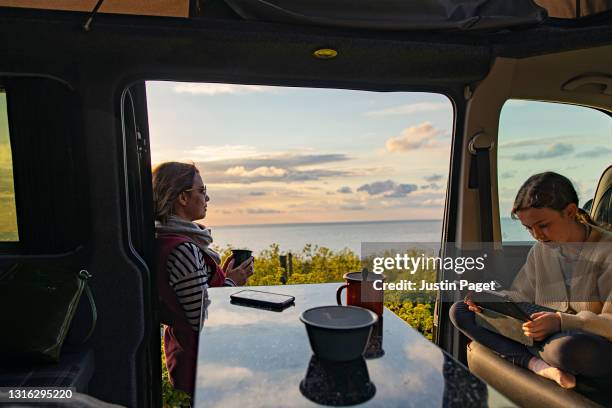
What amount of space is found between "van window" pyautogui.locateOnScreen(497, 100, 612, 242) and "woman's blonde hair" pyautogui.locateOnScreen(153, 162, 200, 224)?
65.8 inches

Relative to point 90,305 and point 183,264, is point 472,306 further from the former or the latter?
point 90,305

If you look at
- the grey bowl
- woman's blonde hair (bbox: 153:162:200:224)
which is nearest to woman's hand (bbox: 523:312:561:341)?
the grey bowl

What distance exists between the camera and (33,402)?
3.97 ft

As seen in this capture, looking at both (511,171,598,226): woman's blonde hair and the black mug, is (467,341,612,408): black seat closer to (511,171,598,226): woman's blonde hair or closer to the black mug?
(511,171,598,226): woman's blonde hair

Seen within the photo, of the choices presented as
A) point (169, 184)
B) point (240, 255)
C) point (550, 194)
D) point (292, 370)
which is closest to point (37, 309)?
point (169, 184)

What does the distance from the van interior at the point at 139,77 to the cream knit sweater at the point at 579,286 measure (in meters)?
0.29

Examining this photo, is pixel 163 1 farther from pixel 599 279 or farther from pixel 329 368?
pixel 599 279

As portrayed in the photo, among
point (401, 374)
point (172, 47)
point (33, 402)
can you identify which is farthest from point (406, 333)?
point (172, 47)

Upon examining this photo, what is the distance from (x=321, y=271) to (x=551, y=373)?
306cm

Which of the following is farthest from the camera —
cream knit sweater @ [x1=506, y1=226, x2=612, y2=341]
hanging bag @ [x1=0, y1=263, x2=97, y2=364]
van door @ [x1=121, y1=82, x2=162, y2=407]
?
van door @ [x1=121, y1=82, x2=162, y2=407]

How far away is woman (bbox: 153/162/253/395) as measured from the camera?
1.76m

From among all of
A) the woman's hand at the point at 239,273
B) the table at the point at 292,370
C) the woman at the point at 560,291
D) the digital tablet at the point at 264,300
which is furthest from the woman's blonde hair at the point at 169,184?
the woman at the point at 560,291

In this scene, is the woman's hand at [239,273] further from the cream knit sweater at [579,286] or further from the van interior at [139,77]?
the cream knit sweater at [579,286]

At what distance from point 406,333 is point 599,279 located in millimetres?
900
